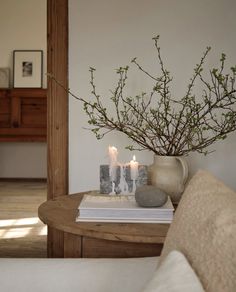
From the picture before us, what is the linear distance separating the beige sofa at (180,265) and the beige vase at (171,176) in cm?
44

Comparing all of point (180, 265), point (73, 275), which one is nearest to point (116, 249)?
point (73, 275)

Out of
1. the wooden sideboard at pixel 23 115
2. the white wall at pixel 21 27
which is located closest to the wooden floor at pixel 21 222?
the wooden sideboard at pixel 23 115

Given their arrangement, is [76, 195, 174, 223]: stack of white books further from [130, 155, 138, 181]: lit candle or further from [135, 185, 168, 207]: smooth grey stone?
[130, 155, 138, 181]: lit candle

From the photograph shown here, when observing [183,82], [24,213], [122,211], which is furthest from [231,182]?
[24,213]

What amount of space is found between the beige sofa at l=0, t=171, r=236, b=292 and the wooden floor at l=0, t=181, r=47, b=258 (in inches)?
72.0

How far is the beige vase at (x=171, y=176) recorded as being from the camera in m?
1.34

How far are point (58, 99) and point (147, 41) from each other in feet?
1.61

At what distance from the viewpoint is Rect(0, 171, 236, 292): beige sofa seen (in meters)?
0.55

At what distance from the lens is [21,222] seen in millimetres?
3457

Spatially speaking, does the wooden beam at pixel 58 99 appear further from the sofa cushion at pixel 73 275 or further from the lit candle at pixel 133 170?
the sofa cushion at pixel 73 275

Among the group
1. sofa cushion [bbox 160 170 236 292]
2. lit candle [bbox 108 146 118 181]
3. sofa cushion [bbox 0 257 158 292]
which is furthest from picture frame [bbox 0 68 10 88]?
sofa cushion [bbox 160 170 236 292]

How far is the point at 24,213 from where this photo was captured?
380 cm

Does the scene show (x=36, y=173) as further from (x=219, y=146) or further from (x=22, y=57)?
(x=219, y=146)

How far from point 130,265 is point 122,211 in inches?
9.9
